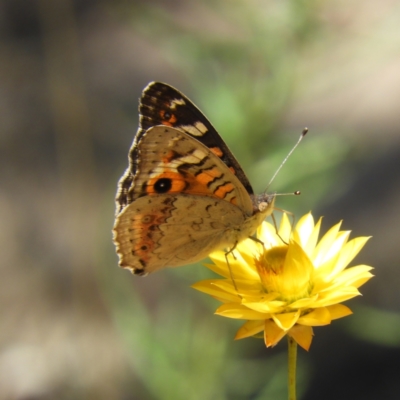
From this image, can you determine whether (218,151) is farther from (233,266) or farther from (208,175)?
(233,266)

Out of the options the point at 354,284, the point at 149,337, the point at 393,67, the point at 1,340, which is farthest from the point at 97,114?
→ the point at 354,284

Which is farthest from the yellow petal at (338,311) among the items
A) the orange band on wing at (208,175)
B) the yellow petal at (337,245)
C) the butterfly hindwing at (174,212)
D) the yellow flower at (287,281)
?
the orange band on wing at (208,175)

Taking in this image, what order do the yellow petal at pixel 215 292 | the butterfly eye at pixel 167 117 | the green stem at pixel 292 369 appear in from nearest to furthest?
the green stem at pixel 292 369
the yellow petal at pixel 215 292
the butterfly eye at pixel 167 117

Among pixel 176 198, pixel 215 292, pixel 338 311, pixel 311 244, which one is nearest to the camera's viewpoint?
pixel 338 311

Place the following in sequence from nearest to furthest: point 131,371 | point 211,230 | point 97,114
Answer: point 211,230
point 131,371
point 97,114

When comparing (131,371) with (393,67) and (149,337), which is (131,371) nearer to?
(149,337)

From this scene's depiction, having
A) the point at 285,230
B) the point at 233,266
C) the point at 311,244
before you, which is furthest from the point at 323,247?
the point at 233,266

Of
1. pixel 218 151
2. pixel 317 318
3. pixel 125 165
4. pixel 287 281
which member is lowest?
pixel 317 318

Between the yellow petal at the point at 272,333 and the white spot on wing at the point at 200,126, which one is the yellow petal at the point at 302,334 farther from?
the white spot on wing at the point at 200,126
